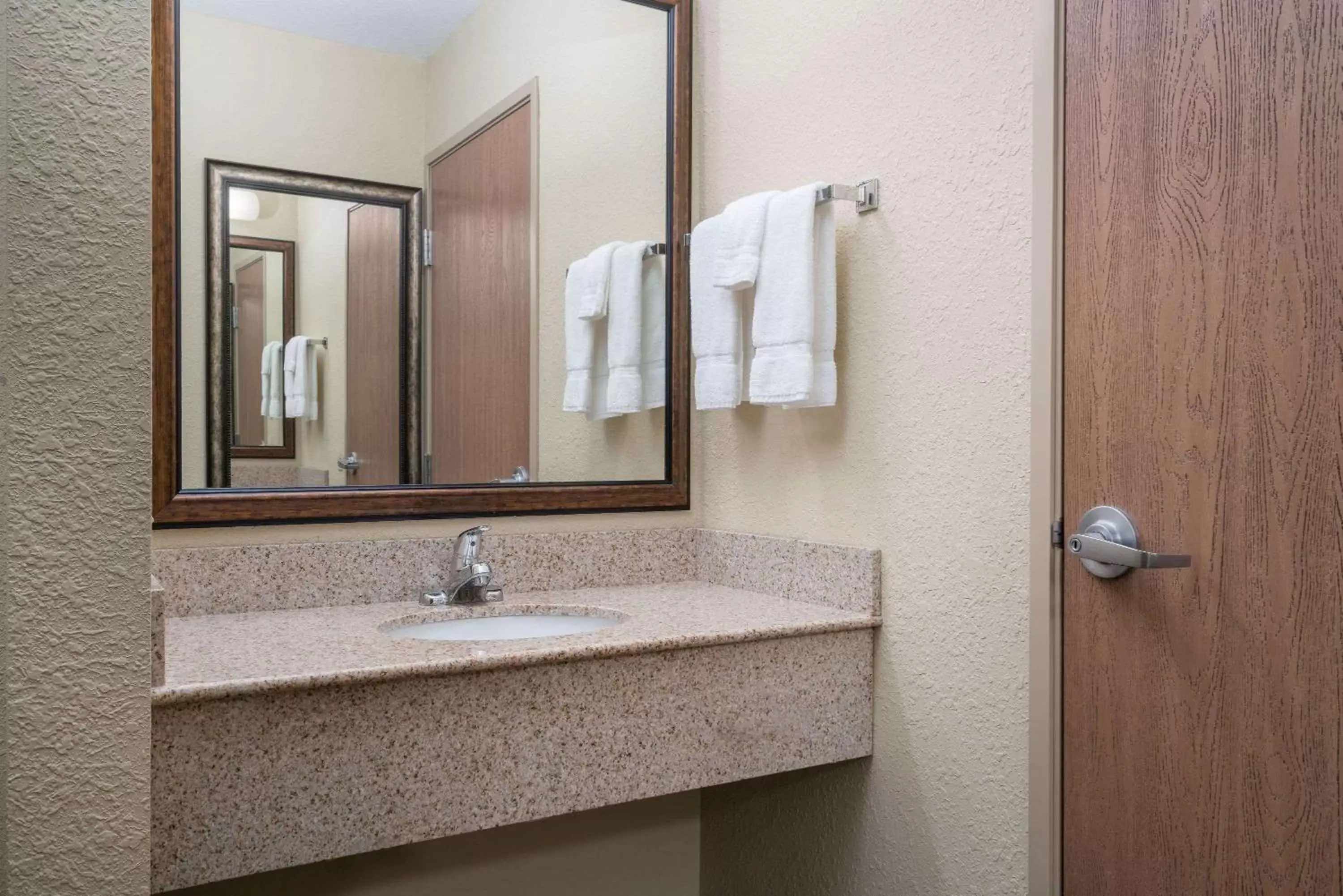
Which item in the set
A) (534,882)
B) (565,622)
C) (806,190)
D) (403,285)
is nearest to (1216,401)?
(806,190)

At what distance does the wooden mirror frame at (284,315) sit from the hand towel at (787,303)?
771mm

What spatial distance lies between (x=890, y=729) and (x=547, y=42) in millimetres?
1401

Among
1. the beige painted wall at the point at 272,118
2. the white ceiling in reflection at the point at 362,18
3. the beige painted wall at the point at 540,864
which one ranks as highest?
the white ceiling in reflection at the point at 362,18

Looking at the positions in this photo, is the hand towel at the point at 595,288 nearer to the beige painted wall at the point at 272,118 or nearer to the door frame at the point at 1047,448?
the beige painted wall at the point at 272,118

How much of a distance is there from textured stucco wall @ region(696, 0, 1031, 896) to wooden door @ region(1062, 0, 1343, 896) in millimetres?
103

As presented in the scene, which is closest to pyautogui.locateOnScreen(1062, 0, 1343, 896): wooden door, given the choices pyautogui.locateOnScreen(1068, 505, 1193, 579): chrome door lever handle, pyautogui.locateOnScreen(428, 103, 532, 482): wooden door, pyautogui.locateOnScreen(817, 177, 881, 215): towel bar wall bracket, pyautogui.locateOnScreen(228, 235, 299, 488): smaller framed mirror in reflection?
pyautogui.locateOnScreen(1068, 505, 1193, 579): chrome door lever handle

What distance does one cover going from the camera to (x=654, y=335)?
6.52ft

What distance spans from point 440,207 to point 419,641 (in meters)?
0.80

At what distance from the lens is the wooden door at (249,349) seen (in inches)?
63.2

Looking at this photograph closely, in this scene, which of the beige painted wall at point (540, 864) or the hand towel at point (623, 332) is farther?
the hand towel at point (623, 332)

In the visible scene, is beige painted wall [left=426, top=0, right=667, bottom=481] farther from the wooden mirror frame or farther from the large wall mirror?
the wooden mirror frame

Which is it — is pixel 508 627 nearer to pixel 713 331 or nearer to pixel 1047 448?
pixel 713 331

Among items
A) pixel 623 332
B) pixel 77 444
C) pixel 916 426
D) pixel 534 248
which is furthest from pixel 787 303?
pixel 77 444

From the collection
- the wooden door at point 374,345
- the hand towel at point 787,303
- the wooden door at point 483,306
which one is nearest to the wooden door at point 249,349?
the wooden door at point 374,345
